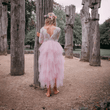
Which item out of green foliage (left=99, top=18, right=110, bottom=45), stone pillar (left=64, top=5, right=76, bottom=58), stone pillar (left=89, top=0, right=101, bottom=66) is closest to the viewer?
stone pillar (left=89, top=0, right=101, bottom=66)

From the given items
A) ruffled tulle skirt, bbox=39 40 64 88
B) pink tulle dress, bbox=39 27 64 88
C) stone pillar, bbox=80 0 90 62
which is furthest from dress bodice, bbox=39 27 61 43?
stone pillar, bbox=80 0 90 62

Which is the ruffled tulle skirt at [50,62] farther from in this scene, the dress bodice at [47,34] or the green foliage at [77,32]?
the green foliage at [77,32]

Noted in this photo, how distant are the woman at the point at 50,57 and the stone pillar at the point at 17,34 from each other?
196 cm

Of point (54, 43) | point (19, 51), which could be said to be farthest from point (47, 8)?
point (19, 51)

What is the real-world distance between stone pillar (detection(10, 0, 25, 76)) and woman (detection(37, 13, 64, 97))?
1.96 m

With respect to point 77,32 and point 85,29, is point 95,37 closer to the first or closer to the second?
point 85,29

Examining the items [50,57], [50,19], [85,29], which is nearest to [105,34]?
[85,29]

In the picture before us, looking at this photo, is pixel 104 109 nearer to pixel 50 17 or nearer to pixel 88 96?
pixel 88 96

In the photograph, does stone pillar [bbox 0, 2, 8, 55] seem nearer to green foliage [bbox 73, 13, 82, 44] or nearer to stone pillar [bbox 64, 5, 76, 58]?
stone pillar [bbox 64, 5, 76, 58]

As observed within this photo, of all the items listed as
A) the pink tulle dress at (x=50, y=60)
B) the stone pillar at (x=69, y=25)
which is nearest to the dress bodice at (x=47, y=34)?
the pink tulle dress at (x=50, y=60)

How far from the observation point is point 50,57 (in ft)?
9.80

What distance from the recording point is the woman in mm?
3015

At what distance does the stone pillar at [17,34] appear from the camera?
4.71 m

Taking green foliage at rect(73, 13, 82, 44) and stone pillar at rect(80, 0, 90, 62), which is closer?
stone pillar at rect(80, 0, 90, 62)
